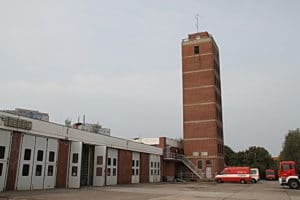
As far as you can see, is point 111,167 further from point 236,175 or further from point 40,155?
point 236,175

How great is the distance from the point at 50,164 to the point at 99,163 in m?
7.22

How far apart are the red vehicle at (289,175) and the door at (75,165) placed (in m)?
20.8

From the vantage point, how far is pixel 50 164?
27109 millimetres

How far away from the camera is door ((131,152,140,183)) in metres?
41.1

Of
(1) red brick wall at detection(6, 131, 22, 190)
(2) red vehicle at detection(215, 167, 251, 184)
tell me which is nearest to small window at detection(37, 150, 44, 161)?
(1) red brick wall at detection(6, 131, 22, 190)

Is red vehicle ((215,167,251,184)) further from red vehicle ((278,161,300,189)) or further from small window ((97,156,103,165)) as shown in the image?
small window ((97,156,103,165))

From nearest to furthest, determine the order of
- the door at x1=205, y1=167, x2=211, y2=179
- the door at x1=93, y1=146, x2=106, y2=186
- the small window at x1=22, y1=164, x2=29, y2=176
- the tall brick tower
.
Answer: the small window at x1=22, y1=164, x2=29, y2=176 → the door at x1=93, y1=146, x2=106, y2=186 → the door at x1=205, y1=167, x2=211, y2=179 → the tall brick tower

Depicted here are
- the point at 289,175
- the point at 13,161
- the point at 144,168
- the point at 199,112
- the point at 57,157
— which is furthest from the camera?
the point at 199,112

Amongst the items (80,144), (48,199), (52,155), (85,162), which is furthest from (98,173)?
(48,199)

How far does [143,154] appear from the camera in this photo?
1756 inches

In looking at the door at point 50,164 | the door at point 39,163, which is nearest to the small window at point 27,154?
the door at point 39,163

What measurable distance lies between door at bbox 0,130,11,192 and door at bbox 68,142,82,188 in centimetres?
741

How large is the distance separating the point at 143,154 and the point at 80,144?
1610 centimetres

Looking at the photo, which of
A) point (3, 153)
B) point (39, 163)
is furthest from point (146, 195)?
point (3, 153)
